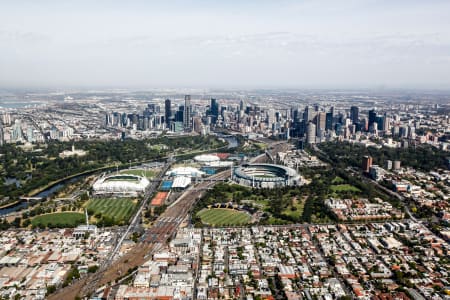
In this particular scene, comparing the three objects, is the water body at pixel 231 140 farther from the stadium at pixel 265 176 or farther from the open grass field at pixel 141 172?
the open grass field at pixel 141 172

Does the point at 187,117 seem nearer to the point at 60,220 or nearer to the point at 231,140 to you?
the point at 231,140

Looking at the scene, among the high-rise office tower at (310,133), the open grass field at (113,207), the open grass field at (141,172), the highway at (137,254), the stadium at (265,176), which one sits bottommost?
the highway at (137,254)

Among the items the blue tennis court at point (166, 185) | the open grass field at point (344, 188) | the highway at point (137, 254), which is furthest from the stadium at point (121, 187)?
the open grass field at point (344, 188)

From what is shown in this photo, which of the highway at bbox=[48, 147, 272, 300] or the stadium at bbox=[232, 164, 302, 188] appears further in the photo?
the stadium at bbox=[232, 164, 302, 188]

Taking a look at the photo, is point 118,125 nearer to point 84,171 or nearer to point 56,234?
point 84,171

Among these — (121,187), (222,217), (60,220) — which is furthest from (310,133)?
(60,220)

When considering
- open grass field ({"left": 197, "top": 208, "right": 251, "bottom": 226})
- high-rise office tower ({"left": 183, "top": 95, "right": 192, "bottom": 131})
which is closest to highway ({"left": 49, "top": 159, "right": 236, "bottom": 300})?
open grass field ({"left": 197, "top": 208, "right": 251, "bottom": 226})

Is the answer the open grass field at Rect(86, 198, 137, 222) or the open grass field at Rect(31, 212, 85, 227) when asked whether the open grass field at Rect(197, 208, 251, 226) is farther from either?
the open grass field at Rect(31, 212, 85, 227)
